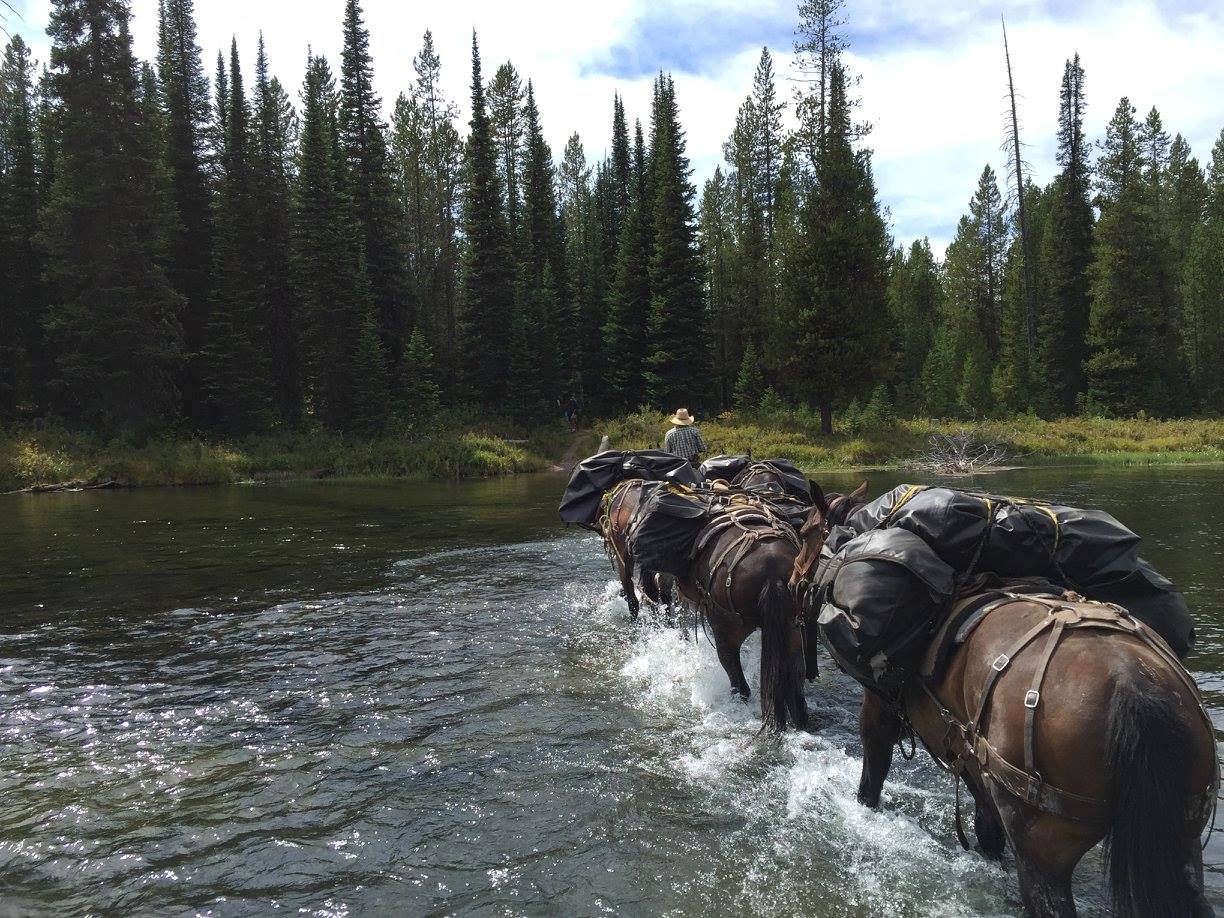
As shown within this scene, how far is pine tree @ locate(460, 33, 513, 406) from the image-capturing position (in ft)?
146

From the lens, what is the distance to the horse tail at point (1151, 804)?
2.60 m

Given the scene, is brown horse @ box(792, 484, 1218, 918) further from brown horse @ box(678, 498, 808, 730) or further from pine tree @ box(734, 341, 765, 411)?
pine tree @ box(734, 341, 765, 411)

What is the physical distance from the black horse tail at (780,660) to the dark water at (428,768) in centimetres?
20

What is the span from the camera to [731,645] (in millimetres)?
6352

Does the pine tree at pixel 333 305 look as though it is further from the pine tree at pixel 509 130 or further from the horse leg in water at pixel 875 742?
the horse leg in water at pixel 875 742

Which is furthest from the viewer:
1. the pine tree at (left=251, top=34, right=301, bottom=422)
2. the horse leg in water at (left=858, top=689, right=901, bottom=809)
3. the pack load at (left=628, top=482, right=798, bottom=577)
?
the pine tree at (left=251, top=34, right=301, bottom=422)

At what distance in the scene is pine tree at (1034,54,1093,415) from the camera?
1895 inches

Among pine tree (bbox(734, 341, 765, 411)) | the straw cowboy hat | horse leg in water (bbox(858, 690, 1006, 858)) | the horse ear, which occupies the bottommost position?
horse leg in water (bbox(858, 690, 1006, 858))

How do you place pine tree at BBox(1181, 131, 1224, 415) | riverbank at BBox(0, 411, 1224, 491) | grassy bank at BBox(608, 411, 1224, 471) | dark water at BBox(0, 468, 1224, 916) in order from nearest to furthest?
dark water at BBox(0, 468, 1224, 916) → riverbank at BBox(0, 411, 1224, 491) → grassy bank at BBox(608, 411, 1224, 471) → pine tree at BBox(1181, 131, 1224, 415)

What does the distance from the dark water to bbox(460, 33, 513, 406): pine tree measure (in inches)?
1324

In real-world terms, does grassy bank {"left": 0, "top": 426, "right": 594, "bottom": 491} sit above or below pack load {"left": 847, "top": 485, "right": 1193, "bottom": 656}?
below

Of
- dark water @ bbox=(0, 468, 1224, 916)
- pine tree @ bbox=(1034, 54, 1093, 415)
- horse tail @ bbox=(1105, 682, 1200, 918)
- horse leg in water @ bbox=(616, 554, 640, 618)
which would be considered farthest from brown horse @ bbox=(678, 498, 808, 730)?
pine tree @ bbox=(1034, 54, 1093, 415)

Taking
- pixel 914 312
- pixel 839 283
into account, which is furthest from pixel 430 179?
pixel 914 312

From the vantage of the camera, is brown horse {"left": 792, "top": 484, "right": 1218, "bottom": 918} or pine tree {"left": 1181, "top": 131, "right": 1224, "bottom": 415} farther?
pine tree {"left": 1181, "top": 131, "right": 1224, "bottom": 415}
